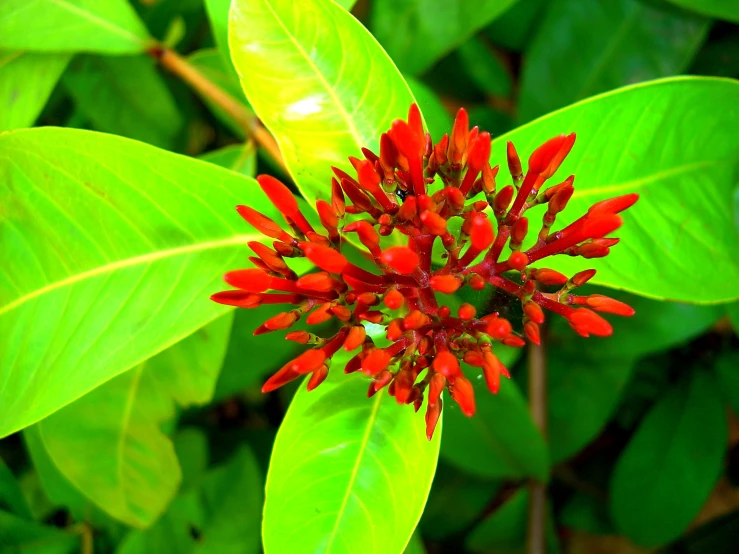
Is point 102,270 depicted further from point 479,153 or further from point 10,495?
Result: point 10,495

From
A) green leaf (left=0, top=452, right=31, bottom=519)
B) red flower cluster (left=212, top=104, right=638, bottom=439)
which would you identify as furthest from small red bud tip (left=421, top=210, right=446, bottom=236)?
green leaf (left=0, top=452, right=31, bottom=519)

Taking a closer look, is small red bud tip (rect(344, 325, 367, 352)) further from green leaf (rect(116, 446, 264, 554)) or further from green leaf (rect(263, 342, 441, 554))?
green leaf (rect(116, 446, 264, 554))

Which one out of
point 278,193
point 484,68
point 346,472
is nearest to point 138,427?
point 346,472

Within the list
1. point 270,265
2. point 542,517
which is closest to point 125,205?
point 270,265

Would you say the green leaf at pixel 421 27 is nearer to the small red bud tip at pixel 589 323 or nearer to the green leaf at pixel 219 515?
the small red bud tip at pixel 589 323

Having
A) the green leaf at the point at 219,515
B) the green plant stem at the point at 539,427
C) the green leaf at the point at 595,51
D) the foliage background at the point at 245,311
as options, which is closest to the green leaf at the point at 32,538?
the foliage background at the point at 245,311

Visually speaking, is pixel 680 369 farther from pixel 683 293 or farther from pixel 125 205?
pixel 125 205
